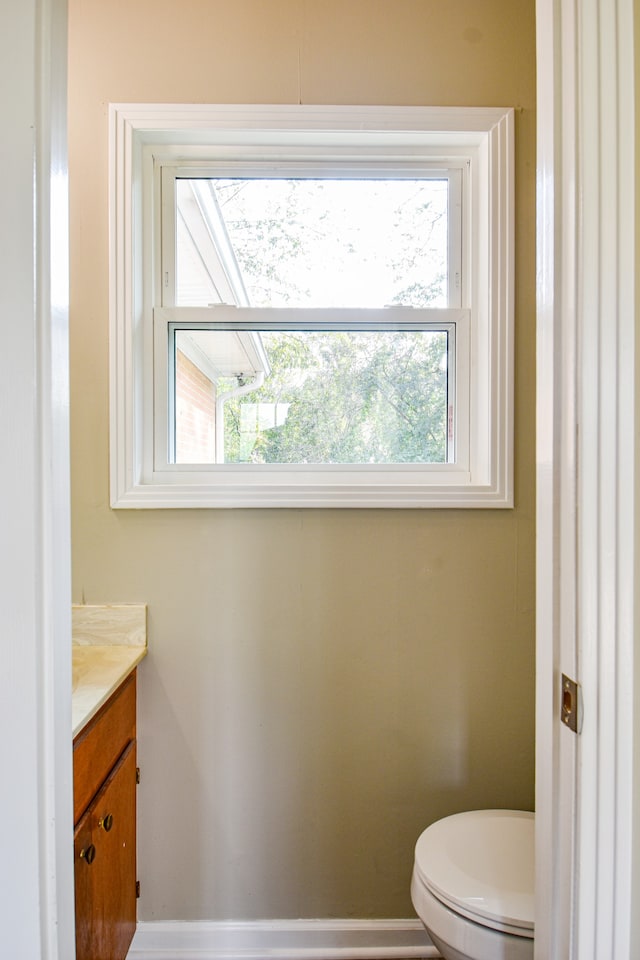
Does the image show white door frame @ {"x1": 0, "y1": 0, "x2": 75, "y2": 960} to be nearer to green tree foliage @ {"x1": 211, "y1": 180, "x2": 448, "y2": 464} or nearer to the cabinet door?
the cabinet door

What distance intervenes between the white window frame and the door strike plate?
2.50ft

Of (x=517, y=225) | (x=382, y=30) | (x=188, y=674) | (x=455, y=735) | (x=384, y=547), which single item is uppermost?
(x=382, y=30)

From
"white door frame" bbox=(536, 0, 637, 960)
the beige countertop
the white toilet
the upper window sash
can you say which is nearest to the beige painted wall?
the beige countertop

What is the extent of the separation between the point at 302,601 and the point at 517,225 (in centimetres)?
119

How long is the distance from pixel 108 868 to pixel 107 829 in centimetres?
9

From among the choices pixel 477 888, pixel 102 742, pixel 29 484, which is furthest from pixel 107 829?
pixel 29 484

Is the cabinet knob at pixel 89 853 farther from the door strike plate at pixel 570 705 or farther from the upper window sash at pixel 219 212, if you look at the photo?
the upper window sash at pixel 219 212

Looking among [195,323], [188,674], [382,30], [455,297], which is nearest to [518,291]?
[455,297]

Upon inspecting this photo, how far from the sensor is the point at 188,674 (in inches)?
54.4

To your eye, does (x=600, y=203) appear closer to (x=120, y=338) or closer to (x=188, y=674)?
(x=120, y=338)

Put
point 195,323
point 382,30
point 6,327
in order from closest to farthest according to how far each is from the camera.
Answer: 1. point 6,327
2. point 382,30
3. point 195,323

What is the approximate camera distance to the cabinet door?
98 centimetres

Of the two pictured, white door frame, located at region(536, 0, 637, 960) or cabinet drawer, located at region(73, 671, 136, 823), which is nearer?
white door frame, located at region(536, 0, 637, 960)

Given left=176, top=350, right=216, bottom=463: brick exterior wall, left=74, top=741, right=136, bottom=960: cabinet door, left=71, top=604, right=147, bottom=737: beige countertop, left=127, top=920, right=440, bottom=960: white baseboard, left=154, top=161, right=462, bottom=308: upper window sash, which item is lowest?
left=127, top=920, right=440, bottom=960: white baseboard
